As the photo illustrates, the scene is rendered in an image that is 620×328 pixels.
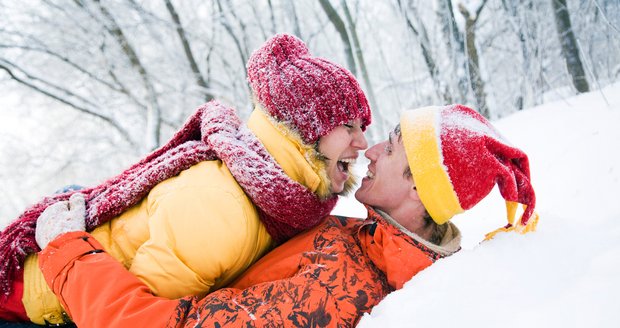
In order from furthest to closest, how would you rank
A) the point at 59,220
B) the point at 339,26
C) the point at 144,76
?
the point at 144,76
the point at 339,26
the point at 59,220

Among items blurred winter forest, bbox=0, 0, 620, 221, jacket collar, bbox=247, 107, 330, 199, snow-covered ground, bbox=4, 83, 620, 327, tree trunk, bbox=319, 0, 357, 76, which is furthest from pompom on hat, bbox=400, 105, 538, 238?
tree trunk, bbox=319, 0, 357, 76

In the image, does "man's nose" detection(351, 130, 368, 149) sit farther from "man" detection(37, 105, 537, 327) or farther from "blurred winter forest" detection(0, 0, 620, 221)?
"blurred winter forest" detection(0, 0, 620, 221)

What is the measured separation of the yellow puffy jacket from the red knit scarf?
46 millimetres

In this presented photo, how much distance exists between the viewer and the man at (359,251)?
1334mm

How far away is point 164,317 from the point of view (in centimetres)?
130

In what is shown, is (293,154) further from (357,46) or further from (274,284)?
(357,46)

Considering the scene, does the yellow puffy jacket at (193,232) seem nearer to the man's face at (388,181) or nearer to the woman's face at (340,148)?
→ the woman's face at (340,148)

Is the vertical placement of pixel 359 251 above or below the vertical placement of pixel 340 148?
below

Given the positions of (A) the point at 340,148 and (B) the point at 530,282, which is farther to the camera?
(A) the point at 340,148

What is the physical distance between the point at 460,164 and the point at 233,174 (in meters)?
0.96

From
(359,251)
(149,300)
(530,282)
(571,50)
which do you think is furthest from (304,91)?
(571,50)

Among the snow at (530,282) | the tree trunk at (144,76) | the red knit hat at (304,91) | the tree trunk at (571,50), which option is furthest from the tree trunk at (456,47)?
the tree trunk at (144,76)

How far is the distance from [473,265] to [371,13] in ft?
38.8

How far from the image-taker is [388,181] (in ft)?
6.28
